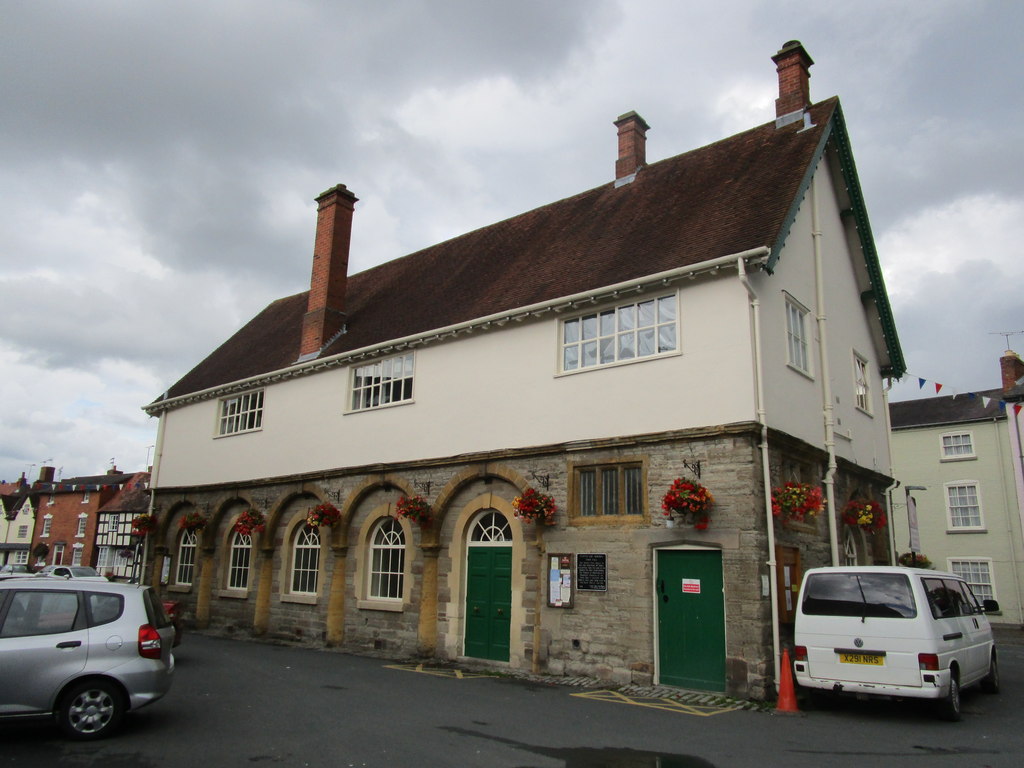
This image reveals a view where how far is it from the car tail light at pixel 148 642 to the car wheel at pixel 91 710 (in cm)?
41

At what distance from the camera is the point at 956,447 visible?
3048cm

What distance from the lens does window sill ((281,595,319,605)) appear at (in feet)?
60.1

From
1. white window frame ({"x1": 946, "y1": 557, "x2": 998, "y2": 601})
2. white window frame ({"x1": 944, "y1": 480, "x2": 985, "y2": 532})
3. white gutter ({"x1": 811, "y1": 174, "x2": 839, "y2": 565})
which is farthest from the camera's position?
white window frame ({"x1": 944, "y1": 480, "x2": 985, "y2": 532})

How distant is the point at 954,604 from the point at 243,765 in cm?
927

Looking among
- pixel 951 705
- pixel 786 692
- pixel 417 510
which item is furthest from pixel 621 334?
pixel 951 705

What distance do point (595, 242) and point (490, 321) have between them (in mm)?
2944

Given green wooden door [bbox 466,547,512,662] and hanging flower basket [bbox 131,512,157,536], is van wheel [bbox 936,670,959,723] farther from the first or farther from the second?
hanging flower basket [bbox 131,512,157,536]

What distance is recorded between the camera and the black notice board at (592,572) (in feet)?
42.9

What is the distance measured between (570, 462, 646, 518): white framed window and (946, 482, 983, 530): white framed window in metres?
22.5

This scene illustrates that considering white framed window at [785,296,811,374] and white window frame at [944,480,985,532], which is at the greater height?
white framed window at [785,296,811,374]

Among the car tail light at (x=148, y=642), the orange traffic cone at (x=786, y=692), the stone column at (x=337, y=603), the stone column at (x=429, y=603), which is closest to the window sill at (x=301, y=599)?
the stone column at (x=337, y=603)

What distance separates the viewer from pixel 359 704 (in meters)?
10.4

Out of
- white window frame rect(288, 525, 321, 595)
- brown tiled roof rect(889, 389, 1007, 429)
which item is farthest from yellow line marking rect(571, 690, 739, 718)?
brown tiled roof rect(889, 389, 1007, 429)

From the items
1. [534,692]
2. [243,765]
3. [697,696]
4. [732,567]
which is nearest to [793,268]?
[732,567]
